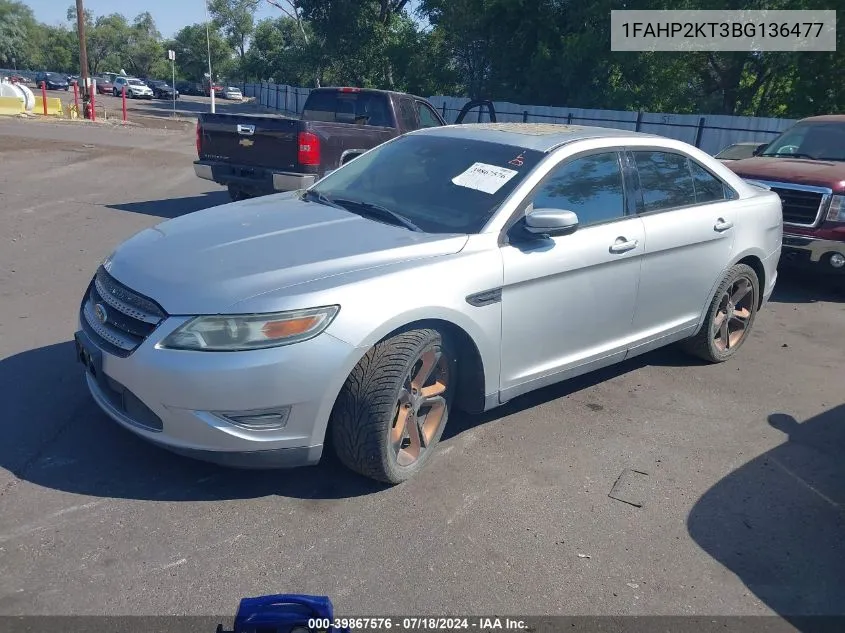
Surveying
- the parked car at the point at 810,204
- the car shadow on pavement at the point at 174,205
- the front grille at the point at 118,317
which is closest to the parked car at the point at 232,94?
the car shadow on pavement at the point at 174,205

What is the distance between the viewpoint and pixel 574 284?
4270mm

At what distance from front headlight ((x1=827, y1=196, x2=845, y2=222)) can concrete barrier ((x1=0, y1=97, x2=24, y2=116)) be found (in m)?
28.7

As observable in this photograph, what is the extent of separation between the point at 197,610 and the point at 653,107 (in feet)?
96.9

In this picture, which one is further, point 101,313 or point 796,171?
point 796,171

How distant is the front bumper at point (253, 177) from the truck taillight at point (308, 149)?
0.17 m

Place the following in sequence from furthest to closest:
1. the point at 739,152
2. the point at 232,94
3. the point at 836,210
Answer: the point at 232,94 < the point at 739,152 < the point at 836,210

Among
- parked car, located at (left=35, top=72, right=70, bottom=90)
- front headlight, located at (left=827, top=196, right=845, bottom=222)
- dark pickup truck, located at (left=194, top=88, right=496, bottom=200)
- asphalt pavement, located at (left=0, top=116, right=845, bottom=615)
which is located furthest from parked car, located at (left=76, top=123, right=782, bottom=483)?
parked car, located at (left=35, top=72, right=70, bottom=90)

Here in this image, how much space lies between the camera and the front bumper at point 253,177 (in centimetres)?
916

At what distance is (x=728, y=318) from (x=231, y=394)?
13.1 ft

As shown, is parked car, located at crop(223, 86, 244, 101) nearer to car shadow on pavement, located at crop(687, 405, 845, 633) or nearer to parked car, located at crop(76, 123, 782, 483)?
parked car, located at crop(76, 123, 782, 483)

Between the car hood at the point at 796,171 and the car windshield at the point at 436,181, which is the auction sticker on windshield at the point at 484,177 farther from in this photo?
the car hood at the point at 796,171

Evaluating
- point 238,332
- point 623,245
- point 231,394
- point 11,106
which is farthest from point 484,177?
point 11,106

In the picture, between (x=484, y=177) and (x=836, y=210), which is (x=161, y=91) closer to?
(x=836, y=210)

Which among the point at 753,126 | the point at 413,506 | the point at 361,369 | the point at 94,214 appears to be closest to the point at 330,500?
the point at 413,506
